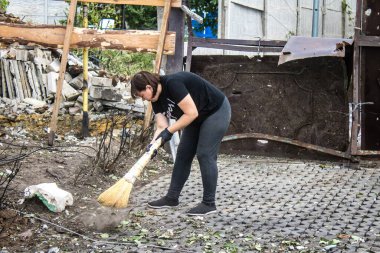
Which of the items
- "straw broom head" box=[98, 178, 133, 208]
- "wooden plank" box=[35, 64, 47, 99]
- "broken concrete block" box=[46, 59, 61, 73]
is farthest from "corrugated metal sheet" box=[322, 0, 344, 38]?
"straw broom head" box=[98, 178, 133, 208]

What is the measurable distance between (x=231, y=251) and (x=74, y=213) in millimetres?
1873

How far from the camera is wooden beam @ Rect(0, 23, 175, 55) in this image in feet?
33.7

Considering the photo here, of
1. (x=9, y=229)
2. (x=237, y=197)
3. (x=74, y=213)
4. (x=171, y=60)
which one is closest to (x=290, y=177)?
(x=237, y=197)

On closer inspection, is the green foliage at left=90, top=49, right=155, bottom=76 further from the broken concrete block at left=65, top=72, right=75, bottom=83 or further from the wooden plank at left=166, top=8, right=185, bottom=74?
the wooden plank at left=166, top=8, right=185, bottom=74

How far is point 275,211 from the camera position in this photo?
7723 mm

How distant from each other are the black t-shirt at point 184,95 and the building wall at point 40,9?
1907cm

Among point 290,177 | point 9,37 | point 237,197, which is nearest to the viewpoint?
point 237,197

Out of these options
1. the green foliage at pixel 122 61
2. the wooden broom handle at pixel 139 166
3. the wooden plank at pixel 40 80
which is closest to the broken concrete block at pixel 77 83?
the wooden plank at pixel 40 80

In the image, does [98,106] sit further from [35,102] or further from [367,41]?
[367,41]

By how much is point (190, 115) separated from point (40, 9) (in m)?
20.1

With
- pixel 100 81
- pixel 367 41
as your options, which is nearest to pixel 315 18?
pixel 100 81

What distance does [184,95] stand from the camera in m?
7.00

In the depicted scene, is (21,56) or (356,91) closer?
(356,91)

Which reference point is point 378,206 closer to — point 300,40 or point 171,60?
point 300,40
